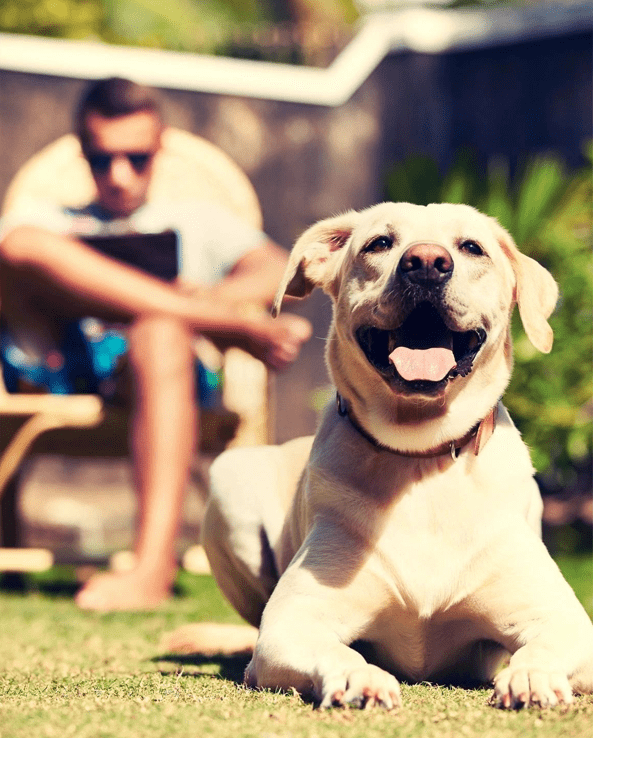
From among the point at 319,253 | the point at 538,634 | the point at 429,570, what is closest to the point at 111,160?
the point at 319,253

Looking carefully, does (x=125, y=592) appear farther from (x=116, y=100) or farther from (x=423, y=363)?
(x=116, y=100)

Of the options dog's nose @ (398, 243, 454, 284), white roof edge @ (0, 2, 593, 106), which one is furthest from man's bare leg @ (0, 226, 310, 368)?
white roof edge @ (0, 2, 593, 106)

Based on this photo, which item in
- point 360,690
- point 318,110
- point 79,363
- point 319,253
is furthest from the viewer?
point 318,110

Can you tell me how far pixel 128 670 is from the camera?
269 cm

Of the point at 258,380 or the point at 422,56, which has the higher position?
the point at 422,56

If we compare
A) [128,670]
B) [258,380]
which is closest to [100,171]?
[258,380]

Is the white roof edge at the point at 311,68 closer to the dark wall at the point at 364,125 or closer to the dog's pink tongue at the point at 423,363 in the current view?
the dark wall at the point at 364,125

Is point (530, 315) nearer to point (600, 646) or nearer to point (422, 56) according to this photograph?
point (600, 646)

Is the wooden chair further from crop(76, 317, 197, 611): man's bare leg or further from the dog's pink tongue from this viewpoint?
the dog's pink tongue

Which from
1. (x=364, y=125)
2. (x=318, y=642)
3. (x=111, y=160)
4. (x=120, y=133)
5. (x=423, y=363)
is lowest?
(x=318, y=642)

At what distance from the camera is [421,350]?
2455mm

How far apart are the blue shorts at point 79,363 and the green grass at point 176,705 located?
186 cm

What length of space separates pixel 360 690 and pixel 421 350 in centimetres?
80

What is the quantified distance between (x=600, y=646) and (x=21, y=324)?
11.0 ft
